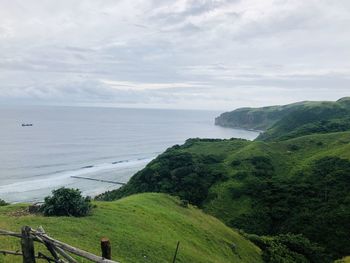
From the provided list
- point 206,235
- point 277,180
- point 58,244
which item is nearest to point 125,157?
point 277,180

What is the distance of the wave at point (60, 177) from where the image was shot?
99.4 m

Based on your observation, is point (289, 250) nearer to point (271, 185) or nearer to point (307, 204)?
point (307, 204)

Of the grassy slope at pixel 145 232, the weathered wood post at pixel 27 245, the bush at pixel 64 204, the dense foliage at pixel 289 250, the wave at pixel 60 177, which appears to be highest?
the weathered wood post at pixel 27 245

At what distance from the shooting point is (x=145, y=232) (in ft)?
95.8

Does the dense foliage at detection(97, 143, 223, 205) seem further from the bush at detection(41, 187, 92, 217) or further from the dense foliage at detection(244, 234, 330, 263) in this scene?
the bush at detection(41, 187, 92, 217)

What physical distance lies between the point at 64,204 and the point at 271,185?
55563 mm

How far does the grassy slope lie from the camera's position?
22920mm

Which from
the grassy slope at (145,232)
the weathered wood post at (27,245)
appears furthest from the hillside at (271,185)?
the weathered wood post at (27,245)

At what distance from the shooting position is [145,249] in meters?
24.8

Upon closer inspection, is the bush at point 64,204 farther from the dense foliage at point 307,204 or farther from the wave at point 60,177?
the wave at point 60,177

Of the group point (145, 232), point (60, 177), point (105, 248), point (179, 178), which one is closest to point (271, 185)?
point (179, 178)

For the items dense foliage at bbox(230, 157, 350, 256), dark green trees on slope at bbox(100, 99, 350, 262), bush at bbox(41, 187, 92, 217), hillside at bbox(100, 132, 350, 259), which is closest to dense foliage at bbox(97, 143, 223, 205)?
hillside at bbox(100, 132, 350, 259)

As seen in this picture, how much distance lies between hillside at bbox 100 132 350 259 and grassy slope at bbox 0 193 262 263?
21.0 metres

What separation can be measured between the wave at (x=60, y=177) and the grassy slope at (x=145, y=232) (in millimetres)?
63811
